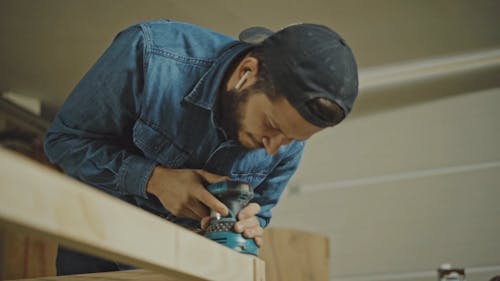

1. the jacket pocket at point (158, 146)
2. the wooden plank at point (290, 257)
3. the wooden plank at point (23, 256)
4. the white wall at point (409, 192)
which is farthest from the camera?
the white wall at point (409, 192)

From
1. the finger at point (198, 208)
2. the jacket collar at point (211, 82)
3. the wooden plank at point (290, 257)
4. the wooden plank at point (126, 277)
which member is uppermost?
the jacket collar at point (211, 82)

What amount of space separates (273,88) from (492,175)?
2.09m

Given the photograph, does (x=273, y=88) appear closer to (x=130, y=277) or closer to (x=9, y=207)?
(x=130, y=277)

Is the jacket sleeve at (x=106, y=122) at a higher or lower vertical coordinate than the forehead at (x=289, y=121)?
lower

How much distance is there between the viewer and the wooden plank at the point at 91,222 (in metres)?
0.49

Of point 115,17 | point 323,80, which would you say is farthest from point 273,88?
point 115,17

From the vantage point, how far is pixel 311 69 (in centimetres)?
96

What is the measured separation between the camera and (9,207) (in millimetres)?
480

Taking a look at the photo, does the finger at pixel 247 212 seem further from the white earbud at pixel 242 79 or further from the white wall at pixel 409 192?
the white wall at pixel 409 192

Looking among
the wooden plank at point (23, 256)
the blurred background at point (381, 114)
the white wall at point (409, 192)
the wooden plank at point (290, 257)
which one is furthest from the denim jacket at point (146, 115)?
the white wall at point (409, 192)

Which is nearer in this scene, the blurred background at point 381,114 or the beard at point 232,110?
the beard at point 232,110

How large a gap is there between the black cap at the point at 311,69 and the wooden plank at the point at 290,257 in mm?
1363

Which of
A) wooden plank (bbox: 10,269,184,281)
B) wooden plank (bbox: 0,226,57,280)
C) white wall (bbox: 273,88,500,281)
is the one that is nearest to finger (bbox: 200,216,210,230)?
wooden plank (bbox: 10,269,184,281)

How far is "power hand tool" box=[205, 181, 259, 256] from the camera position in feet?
3.21
